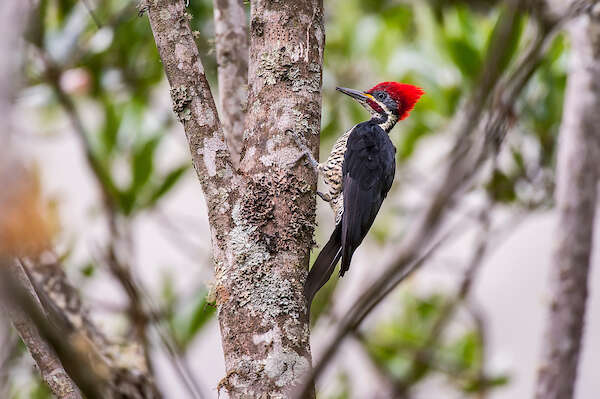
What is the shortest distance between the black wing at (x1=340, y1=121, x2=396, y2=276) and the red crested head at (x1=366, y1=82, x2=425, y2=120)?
28 cm

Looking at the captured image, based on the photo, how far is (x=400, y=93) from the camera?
329 cm

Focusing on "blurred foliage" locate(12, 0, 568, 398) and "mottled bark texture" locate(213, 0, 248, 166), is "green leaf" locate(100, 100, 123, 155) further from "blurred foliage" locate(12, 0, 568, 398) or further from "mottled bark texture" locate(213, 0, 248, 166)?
"mottled bark texture" locate(213, 0, 248, 166)

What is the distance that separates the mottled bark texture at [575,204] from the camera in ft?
10.1

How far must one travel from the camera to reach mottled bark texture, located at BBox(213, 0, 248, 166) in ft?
8.46

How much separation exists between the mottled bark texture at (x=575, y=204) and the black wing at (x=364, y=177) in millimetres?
888

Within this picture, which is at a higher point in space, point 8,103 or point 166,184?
point 166,184

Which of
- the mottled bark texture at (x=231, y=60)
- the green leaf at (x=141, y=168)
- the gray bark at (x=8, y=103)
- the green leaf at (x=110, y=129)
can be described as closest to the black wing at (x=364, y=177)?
the mottled bark texture at (x=231, y=60)

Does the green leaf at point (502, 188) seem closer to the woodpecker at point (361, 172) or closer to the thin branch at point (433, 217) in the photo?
the woodpecker at point (361, 172)

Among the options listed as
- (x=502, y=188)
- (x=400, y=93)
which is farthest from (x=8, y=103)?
(x=502, y=188)

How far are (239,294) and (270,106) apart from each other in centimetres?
54

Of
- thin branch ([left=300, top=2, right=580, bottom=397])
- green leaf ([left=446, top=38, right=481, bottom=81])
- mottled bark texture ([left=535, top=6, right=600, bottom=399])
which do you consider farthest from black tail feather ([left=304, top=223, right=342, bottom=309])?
green leaf ([left=446, top=38, right=481, bottom=81])

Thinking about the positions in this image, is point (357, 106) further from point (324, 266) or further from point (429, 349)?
point (324, 266)

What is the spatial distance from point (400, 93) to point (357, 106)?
86cm

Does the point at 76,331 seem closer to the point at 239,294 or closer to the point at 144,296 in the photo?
the point at 239,294
